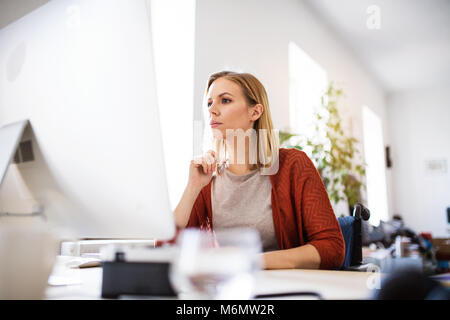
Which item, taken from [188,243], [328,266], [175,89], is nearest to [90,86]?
Result: [188,243]

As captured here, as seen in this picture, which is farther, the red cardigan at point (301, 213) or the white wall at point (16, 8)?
the red cardigan at point (301, 213)

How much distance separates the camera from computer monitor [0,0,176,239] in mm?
358

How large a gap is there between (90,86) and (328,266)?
700 mm

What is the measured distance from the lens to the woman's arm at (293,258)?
27.0 inches

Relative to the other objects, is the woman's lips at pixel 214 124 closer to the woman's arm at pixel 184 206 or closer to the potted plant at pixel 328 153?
the woman's arm at pixel 184 206

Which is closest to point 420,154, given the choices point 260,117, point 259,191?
point 260,117

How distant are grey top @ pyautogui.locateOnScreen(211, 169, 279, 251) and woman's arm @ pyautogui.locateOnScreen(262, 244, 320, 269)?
17cm

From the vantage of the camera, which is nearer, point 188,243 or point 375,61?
point 188,243

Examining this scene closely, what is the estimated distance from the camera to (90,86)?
1.24ft

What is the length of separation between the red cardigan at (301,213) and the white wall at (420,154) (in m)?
4.05

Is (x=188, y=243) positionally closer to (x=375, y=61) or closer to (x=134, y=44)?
(x=134, y=44)

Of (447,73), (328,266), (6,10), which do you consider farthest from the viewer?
(447,73)

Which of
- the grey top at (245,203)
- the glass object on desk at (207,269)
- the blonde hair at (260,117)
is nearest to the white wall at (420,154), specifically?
the blonde hair at (260,117)
